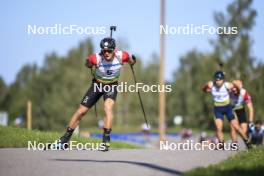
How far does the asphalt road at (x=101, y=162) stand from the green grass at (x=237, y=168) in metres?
0.39

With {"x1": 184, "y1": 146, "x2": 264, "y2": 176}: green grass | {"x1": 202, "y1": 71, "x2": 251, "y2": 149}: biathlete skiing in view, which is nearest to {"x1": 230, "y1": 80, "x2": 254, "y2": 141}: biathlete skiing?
{"x1": 202, "y1": 71, "x2": 251, "y2": 149}: biathlete skiing

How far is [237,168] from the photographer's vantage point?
9039mm

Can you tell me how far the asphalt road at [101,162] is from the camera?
351 inches

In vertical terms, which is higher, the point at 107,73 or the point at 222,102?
the point at 107,73

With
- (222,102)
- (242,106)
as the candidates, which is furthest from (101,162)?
(242,106)

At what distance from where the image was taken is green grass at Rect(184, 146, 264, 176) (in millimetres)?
8312

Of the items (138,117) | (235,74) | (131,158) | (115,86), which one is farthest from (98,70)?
(138,117)

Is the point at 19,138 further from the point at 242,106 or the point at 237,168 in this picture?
the point at 237,168

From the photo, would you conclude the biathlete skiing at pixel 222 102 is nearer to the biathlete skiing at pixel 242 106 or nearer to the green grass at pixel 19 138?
the biathlete skiing at pixel 242 106

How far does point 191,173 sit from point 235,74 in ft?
198

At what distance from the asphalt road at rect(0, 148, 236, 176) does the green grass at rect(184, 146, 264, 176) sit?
0.39 meters

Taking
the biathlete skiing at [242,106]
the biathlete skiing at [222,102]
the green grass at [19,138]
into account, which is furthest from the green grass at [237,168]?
the biathlete skiing at [242,106]

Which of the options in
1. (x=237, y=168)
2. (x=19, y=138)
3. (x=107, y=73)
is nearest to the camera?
(x=237, y=168)

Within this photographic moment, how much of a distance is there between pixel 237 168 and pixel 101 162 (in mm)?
2247
